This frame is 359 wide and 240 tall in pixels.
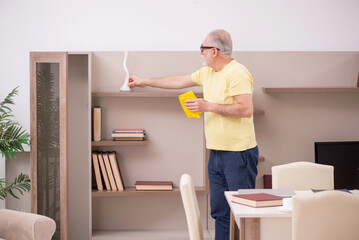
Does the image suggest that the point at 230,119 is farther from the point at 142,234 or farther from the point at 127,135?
the point at 142,234

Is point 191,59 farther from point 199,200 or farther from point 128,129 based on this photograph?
point 199,200

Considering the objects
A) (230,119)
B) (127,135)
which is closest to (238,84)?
(230,119)

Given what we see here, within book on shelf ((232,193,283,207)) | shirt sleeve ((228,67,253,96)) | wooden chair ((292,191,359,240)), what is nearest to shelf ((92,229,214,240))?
shirt sleeve ((228,67,253,96))

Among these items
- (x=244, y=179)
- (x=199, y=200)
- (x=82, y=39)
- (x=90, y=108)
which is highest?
(x=82, y=39)

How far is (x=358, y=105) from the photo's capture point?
4.12 meters

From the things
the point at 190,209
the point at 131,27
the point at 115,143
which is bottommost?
the point at 190,209

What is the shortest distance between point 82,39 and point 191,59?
100 cm

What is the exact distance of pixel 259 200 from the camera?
228 cm

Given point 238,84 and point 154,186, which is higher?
point 238,84

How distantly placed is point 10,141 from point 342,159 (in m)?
2.73

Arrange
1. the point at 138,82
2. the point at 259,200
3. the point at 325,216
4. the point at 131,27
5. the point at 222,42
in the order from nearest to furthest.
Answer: the point at 325,216, the point at 259,200, the point at 222,42, the point at 138,82, the point at 131,27

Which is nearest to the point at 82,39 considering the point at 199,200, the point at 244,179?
the point at 199,200

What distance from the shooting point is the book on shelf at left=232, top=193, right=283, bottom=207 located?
7.50 feet

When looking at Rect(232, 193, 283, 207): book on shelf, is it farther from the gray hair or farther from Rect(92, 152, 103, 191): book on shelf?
Rect(92, 152, 103, 191): book on shelf
